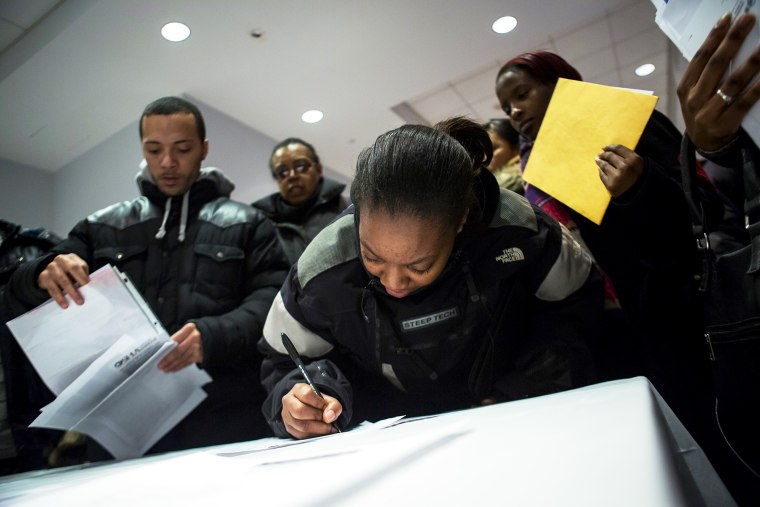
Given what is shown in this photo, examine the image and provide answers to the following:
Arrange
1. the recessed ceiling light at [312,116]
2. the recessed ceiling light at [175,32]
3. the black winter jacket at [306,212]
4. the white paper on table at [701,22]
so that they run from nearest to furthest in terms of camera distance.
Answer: the white paper on table at [701,22] < the black winter jacket at [306,212] < the recessed ceiling light at [175,32] < the recessed ceiling light at [312,116]

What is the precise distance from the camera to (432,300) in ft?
2.50

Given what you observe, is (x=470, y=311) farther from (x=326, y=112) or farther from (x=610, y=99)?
(x=326, y=112)

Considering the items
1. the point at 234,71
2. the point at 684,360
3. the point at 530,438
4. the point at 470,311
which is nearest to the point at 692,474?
the point at 530,438

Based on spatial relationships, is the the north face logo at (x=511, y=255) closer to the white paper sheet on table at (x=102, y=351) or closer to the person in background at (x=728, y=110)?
the person in background at (x=728, y=110)

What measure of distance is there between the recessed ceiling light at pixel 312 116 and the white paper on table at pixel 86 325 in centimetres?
252

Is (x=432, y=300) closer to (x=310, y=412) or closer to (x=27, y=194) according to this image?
(x=310, y=412)

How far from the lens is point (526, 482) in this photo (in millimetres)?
276

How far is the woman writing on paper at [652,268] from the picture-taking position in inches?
30.8

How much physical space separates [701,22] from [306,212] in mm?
1304

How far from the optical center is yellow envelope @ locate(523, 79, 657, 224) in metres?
0.77

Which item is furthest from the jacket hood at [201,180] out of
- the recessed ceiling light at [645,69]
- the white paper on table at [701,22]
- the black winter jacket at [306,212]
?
the recessed ceiling light at [645,69]

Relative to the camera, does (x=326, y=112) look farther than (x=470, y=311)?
Yes

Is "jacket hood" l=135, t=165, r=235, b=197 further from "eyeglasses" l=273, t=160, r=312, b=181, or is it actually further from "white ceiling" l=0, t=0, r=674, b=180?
"white ceiling" l=0, t=0, r=674, b=180

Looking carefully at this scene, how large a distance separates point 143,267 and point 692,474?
109 centimetres
